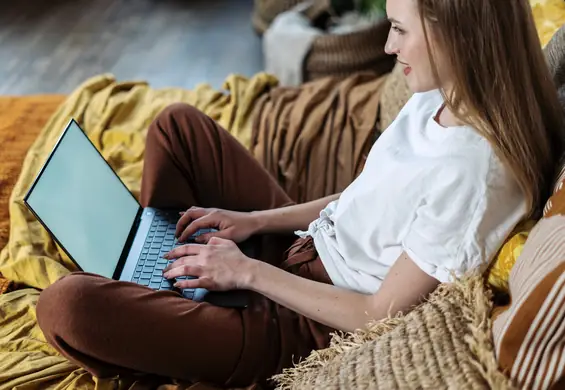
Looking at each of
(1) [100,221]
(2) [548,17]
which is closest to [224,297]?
(1) [100,221]

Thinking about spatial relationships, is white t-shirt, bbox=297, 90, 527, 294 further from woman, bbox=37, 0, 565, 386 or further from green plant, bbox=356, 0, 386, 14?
green plant, bbox=356, 0, 386, 14

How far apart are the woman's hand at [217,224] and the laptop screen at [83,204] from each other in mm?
130

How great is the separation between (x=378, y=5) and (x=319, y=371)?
70.0 inches

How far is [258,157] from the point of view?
1.59 meters

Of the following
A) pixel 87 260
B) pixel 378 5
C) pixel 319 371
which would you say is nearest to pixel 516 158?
pixel 319 371

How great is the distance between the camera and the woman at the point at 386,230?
83 cm

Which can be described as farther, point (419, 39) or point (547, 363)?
point (419, 39)

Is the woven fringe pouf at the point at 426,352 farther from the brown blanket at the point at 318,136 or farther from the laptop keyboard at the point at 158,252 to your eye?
the brown blanket at the point at 318,136

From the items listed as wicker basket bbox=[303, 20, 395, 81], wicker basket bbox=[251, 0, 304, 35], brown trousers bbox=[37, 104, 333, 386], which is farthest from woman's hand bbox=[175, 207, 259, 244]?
wicker basket bbox=[251, 0, 304, 35]

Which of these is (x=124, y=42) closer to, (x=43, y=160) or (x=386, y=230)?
(x=43, y=160)

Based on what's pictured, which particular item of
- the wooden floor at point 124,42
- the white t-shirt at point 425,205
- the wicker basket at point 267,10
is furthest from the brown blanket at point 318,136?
the wicker basket at point 267,10

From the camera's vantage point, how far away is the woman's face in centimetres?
87

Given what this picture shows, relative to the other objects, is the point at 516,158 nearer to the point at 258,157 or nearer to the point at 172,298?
the point at 172,298

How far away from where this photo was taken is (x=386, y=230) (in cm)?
95
